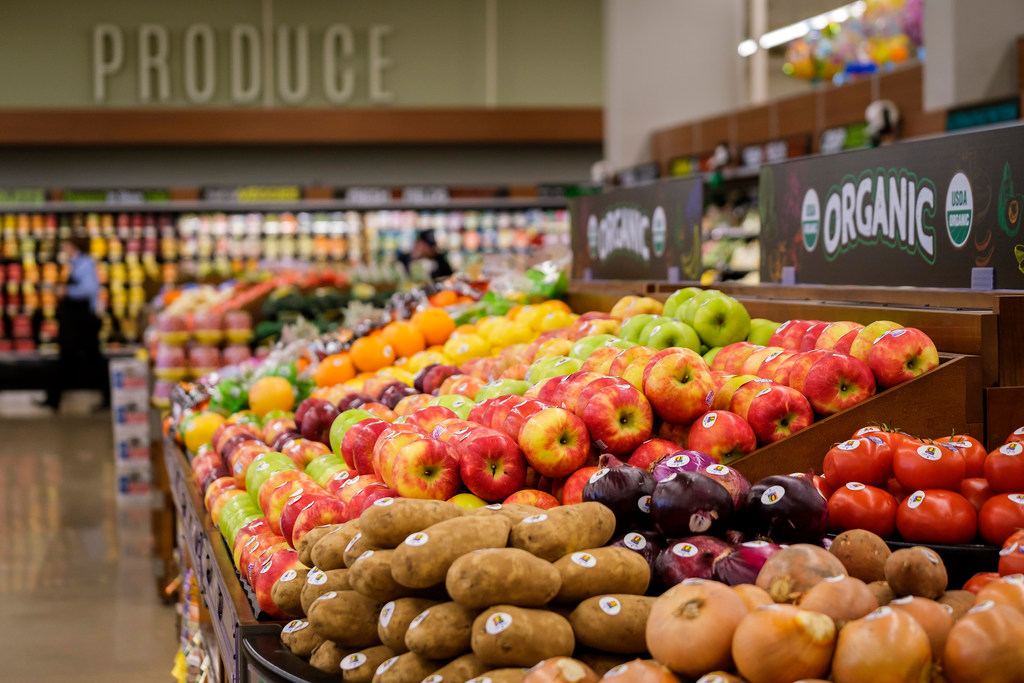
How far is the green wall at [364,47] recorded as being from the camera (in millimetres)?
14289

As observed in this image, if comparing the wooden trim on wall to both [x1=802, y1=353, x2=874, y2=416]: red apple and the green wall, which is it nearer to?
the green wall

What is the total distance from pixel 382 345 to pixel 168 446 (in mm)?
963

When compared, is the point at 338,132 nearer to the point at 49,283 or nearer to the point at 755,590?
the point at 49,283

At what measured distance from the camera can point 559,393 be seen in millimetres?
2223

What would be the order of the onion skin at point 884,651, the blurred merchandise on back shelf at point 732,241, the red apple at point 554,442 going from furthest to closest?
the blurred merchandise on back shelf at point 732,241 → the red apple at point 554,442 → the onion skin at point 884,651

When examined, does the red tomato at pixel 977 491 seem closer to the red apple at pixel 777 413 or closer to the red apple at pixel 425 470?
the red apple at pixel 777 413

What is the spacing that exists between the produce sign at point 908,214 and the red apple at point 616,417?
3.14 ft

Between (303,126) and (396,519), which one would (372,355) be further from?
(303,126)

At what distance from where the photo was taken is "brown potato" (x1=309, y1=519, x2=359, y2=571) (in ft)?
5.52

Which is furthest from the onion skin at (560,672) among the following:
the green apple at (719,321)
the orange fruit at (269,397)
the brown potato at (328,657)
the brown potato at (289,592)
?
the orange fruit at (269,397)

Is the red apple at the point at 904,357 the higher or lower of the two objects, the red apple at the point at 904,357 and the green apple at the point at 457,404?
the higher

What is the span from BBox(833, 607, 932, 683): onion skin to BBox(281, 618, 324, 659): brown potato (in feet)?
2.62

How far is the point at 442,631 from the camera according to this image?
1.42m

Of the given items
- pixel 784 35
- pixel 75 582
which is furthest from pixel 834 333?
pixel 784 35
